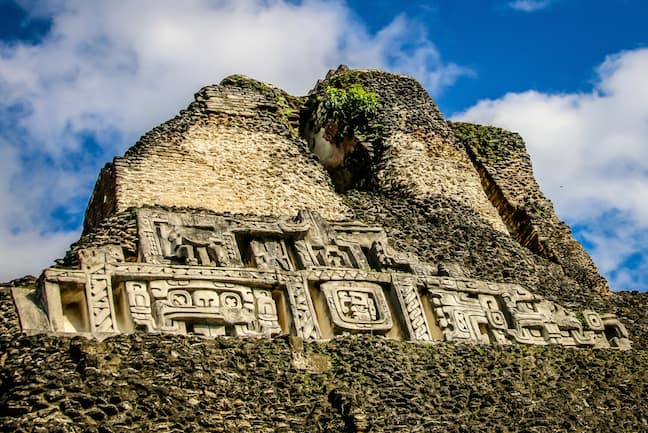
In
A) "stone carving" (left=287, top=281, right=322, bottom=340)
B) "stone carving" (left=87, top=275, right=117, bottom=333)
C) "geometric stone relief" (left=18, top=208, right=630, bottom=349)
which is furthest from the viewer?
"stone carving" (left=287, top=281, right=322, bottom=340)

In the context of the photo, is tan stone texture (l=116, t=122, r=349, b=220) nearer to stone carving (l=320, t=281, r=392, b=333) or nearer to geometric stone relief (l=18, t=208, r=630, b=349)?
geometric stone relief (l=18, t=208, r=630, b=349)

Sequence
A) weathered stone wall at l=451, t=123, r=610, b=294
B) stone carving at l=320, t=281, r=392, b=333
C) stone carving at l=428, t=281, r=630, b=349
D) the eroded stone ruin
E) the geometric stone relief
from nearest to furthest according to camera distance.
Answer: the geometric stone relief < the eroded stone ruin < stone carving at l=320, t=281, r=392, b=333 < stone carving at l=428, t=281, r=630, b=349 < weathered stone wall at l=451, t=123, r=610, b=294

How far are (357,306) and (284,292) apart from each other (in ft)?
2.41

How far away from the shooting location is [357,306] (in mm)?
9352

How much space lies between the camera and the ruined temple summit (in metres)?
7.41

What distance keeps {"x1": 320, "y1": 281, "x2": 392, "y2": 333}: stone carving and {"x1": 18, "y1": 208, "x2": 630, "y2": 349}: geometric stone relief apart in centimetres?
1

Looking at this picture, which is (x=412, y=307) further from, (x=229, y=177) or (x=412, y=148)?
(x=412, y=148)

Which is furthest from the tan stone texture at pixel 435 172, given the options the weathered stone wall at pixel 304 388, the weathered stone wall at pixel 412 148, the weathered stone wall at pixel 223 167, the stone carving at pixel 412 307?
the weathered stone wall at pixel 304 388

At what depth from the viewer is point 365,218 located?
12.2 meters

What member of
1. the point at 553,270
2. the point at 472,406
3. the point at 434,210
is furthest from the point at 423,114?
the point at 472,406

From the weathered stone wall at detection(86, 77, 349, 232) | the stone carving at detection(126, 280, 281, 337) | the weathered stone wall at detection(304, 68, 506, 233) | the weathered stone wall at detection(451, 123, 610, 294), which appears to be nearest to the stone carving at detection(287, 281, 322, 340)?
the stone carving at detection(126, 280, 281, 337)

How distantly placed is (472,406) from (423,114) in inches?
287

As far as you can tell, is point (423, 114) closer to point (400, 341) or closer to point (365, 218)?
point (365, 218)

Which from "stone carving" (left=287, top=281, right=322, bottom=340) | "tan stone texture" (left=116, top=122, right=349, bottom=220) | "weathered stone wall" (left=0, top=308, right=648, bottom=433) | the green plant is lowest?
"weathered stone wall" (left=0, top=308, right=648, bottom=433)
